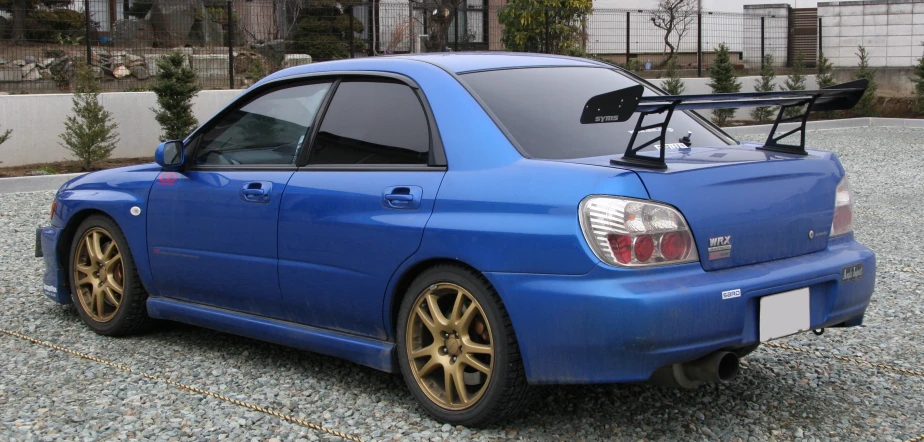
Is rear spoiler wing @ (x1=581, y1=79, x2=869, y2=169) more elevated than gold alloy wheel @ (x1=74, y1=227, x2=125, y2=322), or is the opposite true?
rear spoiler wing @ (x1=581, y1=79, x2=869, y2=169)

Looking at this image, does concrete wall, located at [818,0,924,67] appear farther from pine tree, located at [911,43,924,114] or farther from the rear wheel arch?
the rear wheel arch

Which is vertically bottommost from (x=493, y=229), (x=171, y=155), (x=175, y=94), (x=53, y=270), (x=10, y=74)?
(x=53, y=270)

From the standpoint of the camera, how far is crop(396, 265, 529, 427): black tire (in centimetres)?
378

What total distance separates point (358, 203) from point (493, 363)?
93 cm

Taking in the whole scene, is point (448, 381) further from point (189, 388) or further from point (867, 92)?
point (867, 92)

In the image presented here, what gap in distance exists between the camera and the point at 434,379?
13.6ft

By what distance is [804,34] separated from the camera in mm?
27531

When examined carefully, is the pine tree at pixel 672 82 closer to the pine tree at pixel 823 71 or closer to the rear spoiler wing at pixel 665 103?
the pine tree at pixel 823 71

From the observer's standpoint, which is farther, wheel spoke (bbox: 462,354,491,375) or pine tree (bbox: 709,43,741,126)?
pine tree (bbox: 709,43,741,126)

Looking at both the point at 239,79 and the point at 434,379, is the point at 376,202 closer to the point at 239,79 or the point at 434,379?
the point at 434,379

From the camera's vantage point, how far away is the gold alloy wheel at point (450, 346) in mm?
3922

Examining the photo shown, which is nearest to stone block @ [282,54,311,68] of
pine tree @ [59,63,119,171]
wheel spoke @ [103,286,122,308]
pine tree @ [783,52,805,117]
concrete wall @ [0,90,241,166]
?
concrete wall @ [0,90,241,166]

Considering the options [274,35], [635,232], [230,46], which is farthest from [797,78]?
[635,232]

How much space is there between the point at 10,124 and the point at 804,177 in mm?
13044
